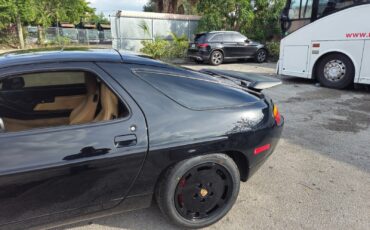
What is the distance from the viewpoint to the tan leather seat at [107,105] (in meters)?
2.08

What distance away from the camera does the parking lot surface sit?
Answer: 2.43 metres

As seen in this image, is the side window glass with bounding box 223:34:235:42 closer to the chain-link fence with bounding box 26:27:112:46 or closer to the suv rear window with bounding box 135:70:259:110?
the suv rear window with bounding box 135:70:259:110

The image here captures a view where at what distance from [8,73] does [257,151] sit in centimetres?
200

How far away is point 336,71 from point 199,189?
7174mm

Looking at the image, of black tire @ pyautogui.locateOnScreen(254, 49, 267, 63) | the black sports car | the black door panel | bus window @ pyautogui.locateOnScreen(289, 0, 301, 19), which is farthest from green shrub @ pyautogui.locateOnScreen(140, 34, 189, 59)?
the black sports car

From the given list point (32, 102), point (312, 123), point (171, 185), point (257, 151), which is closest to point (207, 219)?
point (171, 185)

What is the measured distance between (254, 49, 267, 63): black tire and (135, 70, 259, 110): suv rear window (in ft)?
42.2

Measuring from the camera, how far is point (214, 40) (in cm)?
1297

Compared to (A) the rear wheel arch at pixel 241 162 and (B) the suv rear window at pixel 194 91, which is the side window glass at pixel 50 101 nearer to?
(B) the suv rear window at pixel 194 91

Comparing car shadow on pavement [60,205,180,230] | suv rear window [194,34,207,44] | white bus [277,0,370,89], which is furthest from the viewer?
suv rear window [194,34,207,44]

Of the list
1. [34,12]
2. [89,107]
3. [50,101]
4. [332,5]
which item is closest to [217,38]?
[332,5]

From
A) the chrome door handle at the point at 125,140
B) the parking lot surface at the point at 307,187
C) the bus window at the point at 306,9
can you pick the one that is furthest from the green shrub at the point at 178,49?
the chrome door handle at the point at 125,140

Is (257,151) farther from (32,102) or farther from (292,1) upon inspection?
(292,1)

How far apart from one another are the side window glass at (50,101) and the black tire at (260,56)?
12.7 meters
